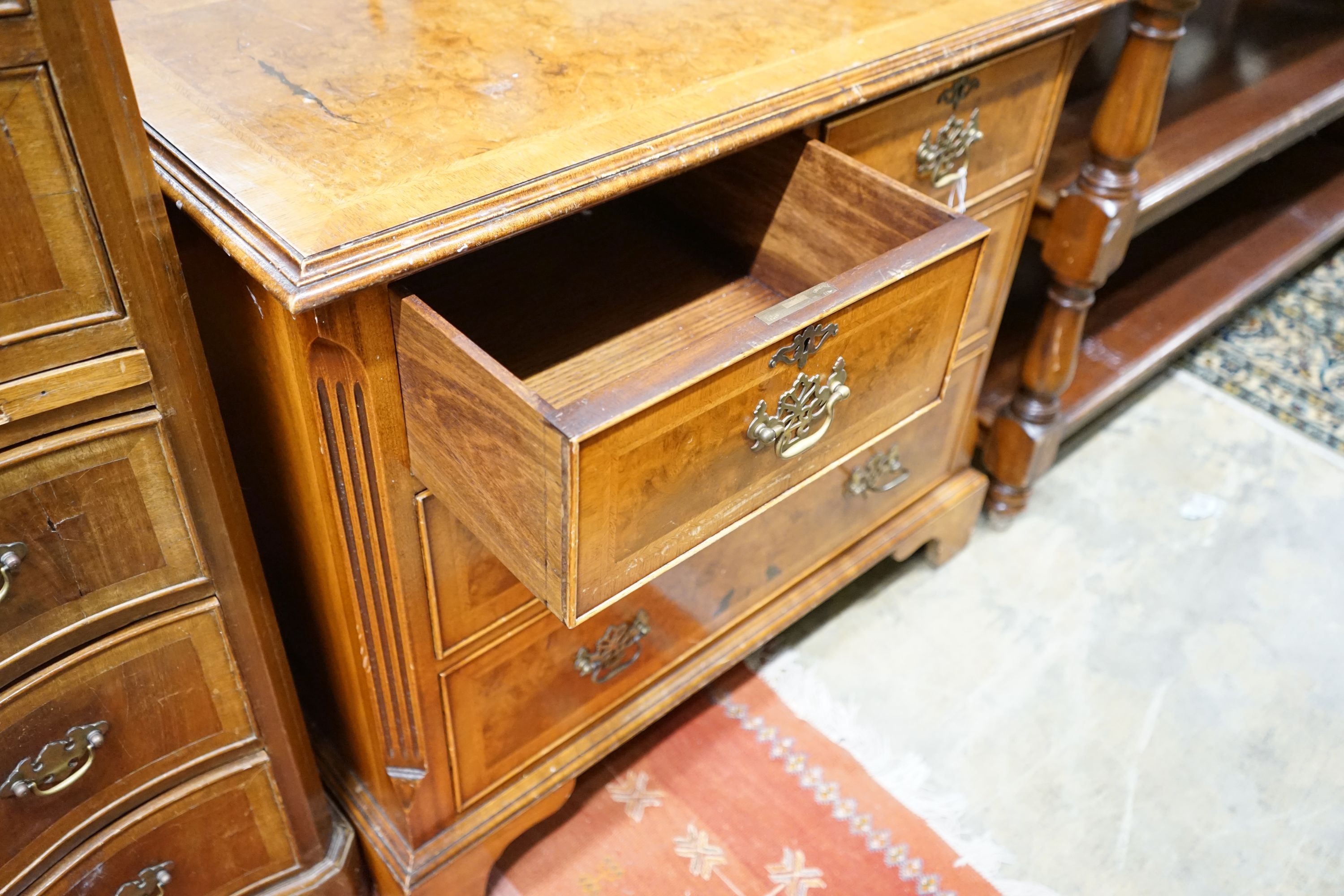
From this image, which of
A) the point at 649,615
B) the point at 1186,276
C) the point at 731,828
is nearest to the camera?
the point at 649,615

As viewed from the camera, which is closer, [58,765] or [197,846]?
[58,765]

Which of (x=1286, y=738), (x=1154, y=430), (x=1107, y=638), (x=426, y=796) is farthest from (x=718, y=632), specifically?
(x=1154, y=430)

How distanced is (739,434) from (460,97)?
0.96ft

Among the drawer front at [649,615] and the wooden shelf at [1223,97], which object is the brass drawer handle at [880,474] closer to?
the drawer front at [649,615]

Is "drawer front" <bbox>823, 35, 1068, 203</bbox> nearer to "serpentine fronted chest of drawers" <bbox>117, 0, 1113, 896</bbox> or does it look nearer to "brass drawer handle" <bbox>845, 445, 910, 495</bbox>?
"serpentine fronted chest of drawers" <bbox>117, 0, 1113, 896</bbox>

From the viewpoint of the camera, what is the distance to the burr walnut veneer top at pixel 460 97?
0.59 m

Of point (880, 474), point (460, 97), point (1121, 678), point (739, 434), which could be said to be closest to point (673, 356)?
point (739, 434)

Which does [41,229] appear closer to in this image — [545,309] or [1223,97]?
[545,309]

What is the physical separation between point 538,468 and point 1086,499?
111 centimetres

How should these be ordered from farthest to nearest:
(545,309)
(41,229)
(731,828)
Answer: (731,828) → (545,309) → (41,229)

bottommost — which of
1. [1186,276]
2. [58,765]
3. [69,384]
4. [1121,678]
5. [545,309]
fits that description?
[1121,678]

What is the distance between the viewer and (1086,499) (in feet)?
4.81

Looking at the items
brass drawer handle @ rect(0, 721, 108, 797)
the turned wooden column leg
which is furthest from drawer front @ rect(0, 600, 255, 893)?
the turned wooden column leg

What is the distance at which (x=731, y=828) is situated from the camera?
106cm
